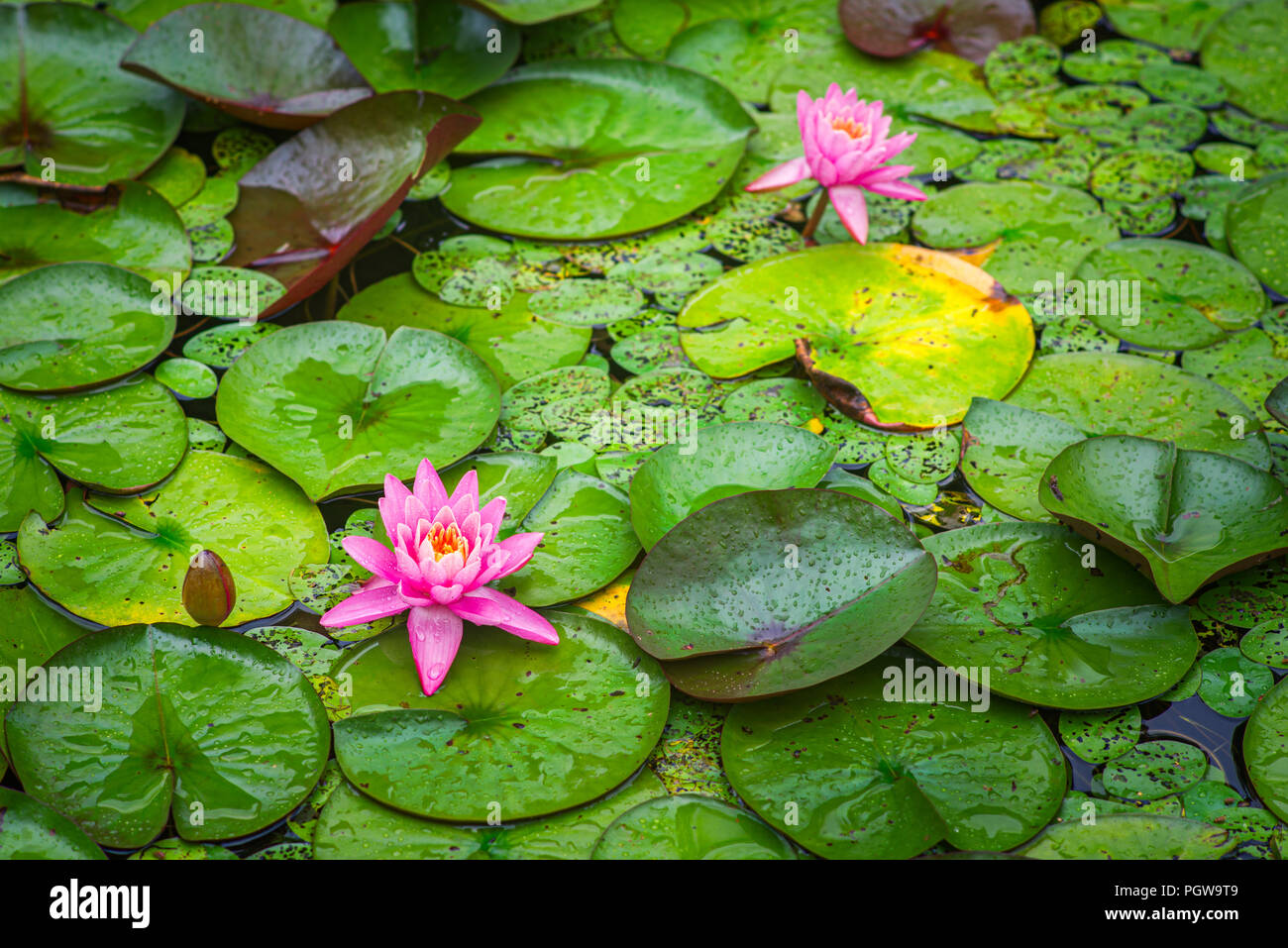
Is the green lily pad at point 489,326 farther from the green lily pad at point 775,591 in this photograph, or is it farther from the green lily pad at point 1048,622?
the green lily pad at point 1048,622

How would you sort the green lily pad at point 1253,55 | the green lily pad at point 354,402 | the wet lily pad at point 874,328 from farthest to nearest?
the green lily pad at point 1253,55 < the wet lily pad at point 874,328 < the green lily pad at point 354,402

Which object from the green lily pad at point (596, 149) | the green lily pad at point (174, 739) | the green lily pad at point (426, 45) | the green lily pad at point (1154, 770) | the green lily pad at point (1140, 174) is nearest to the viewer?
the green lily pad at point (174, 739)

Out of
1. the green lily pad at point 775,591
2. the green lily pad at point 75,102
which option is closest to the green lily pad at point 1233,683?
the green lily pad at point 775,591

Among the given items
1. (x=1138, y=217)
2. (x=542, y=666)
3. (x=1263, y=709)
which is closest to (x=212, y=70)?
(x=542, y=666)

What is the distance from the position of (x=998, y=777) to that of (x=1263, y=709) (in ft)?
2.07

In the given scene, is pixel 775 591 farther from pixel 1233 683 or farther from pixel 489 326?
pixel 489 326

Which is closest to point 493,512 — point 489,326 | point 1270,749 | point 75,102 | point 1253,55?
point 489,326

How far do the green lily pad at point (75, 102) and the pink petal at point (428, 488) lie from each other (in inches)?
74.4

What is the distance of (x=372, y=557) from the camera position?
2242mm

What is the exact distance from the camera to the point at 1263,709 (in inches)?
87.5

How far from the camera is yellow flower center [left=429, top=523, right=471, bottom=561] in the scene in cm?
222

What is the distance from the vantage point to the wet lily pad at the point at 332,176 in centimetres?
316

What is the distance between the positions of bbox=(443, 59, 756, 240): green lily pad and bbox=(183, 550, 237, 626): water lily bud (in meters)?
1.60
